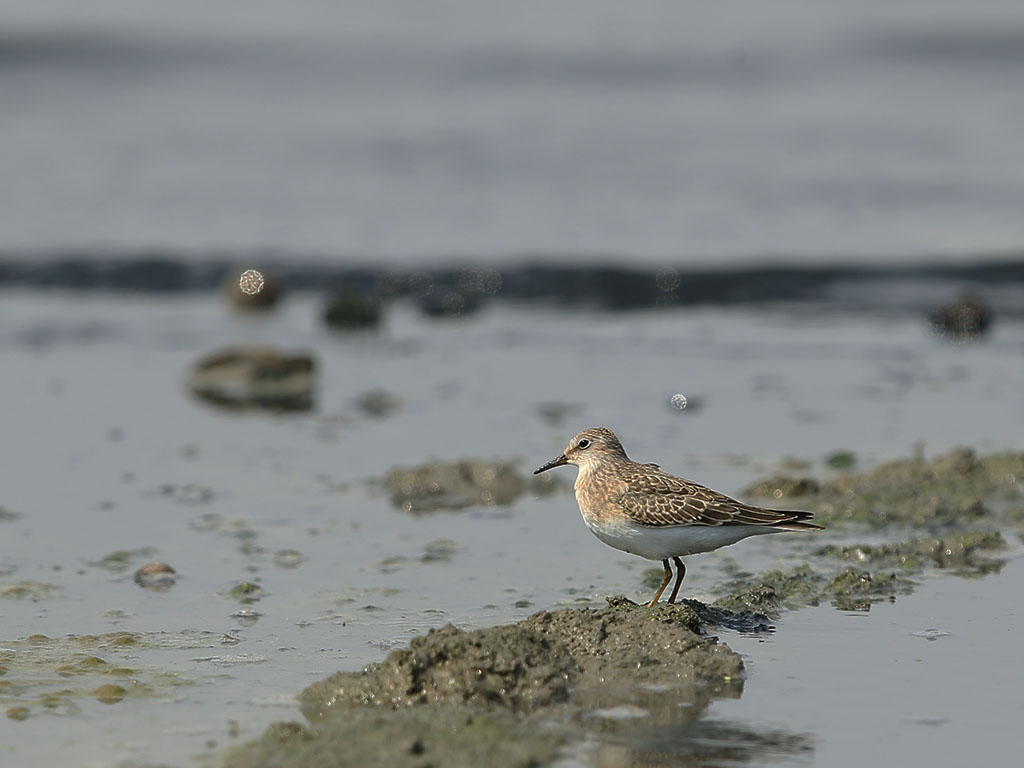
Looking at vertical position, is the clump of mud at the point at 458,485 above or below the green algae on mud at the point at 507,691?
above

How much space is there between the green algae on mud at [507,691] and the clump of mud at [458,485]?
302cm

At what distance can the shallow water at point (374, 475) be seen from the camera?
564 cm

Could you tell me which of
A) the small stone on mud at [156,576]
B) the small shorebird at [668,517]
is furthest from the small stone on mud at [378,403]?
the small shorebird at [668,517]

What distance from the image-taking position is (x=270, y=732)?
4.96m

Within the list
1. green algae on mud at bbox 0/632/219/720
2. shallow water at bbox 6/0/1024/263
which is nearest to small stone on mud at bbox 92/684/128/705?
green algae on mud at bbox 0/632/219/720

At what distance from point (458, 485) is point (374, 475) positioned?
747mm

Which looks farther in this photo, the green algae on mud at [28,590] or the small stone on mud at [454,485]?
the small stone on mud at [454,485]

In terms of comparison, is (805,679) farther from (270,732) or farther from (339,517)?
(339,517)

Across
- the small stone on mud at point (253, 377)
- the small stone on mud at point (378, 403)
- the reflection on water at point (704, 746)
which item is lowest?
the reflection on water at point (704, 746)

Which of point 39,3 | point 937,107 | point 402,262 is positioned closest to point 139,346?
point 402,262

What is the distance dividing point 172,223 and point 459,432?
12.0 metres

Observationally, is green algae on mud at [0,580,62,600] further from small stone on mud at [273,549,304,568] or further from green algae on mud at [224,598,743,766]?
green algae on mud at [224,598,743,766]

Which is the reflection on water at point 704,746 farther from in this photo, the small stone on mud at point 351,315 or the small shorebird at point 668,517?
the small stone on mud at point 351,315

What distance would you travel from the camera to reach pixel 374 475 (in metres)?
9.59
